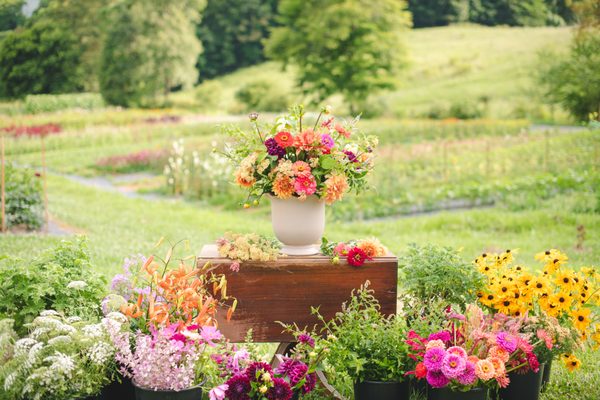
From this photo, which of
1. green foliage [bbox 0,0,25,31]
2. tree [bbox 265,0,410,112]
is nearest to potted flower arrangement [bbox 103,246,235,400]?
green foliage [bbox 0,0,25,31]

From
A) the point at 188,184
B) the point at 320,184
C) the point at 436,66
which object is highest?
the point at 436,66

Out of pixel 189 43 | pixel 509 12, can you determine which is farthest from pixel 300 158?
pixel 509 12

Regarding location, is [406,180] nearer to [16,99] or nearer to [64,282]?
[64,282]

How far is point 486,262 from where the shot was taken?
4.13 metres

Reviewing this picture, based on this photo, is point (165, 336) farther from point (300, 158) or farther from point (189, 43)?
point (189, 43)

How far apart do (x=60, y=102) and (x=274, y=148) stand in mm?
17010

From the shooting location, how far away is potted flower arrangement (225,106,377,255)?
3627 mm

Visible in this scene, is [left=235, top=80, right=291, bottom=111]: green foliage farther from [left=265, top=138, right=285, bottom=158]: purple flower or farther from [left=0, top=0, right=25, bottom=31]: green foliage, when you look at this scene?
[left=265, top=138, right=285, bottom=158]: purple flower

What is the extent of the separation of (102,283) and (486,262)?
2.14 meters

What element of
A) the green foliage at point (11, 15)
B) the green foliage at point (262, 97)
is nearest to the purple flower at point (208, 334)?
the green foliage at point (11, 15)

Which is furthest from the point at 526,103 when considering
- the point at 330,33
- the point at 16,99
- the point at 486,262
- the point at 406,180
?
the point at 486,262

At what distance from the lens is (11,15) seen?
55.5 feet

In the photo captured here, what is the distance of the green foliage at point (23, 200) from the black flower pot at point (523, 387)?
21.2 feet

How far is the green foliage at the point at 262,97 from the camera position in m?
25.2
